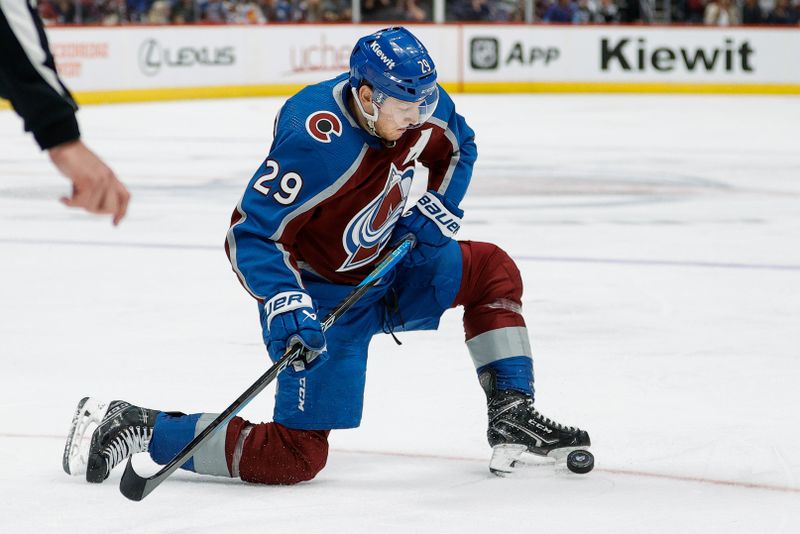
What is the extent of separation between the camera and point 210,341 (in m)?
4.37

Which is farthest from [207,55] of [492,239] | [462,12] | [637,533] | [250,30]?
[637,533]

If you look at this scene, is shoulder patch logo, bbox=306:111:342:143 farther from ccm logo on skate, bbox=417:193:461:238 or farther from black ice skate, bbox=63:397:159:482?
black ice skate, bbox=63:397:159:482

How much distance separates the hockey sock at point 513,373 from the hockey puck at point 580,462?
0.58 feet

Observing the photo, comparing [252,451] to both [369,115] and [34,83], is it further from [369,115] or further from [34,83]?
[34,83]

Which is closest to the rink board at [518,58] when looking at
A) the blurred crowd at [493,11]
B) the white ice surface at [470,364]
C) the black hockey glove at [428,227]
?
the blurred crowd at [493,11]

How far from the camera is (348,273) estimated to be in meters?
3.12

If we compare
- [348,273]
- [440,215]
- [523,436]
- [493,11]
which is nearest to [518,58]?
[493,11]

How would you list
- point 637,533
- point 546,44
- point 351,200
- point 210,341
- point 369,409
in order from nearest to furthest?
point 637,533, point 351,200, point 369,409, point 210,341, point 546,44

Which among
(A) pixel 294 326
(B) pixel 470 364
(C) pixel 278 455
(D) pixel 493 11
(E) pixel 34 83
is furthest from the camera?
(D) pixel 493 11

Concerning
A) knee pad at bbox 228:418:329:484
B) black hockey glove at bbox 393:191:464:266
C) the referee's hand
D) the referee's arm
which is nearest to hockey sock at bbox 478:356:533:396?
black hockey glove at bbox 393:191:464:266

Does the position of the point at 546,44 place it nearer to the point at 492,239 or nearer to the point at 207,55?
the point at 207,55

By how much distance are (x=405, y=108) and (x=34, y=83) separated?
124 centimetres

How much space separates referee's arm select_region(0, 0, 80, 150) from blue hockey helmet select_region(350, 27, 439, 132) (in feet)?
3.82

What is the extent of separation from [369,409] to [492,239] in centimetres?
297
